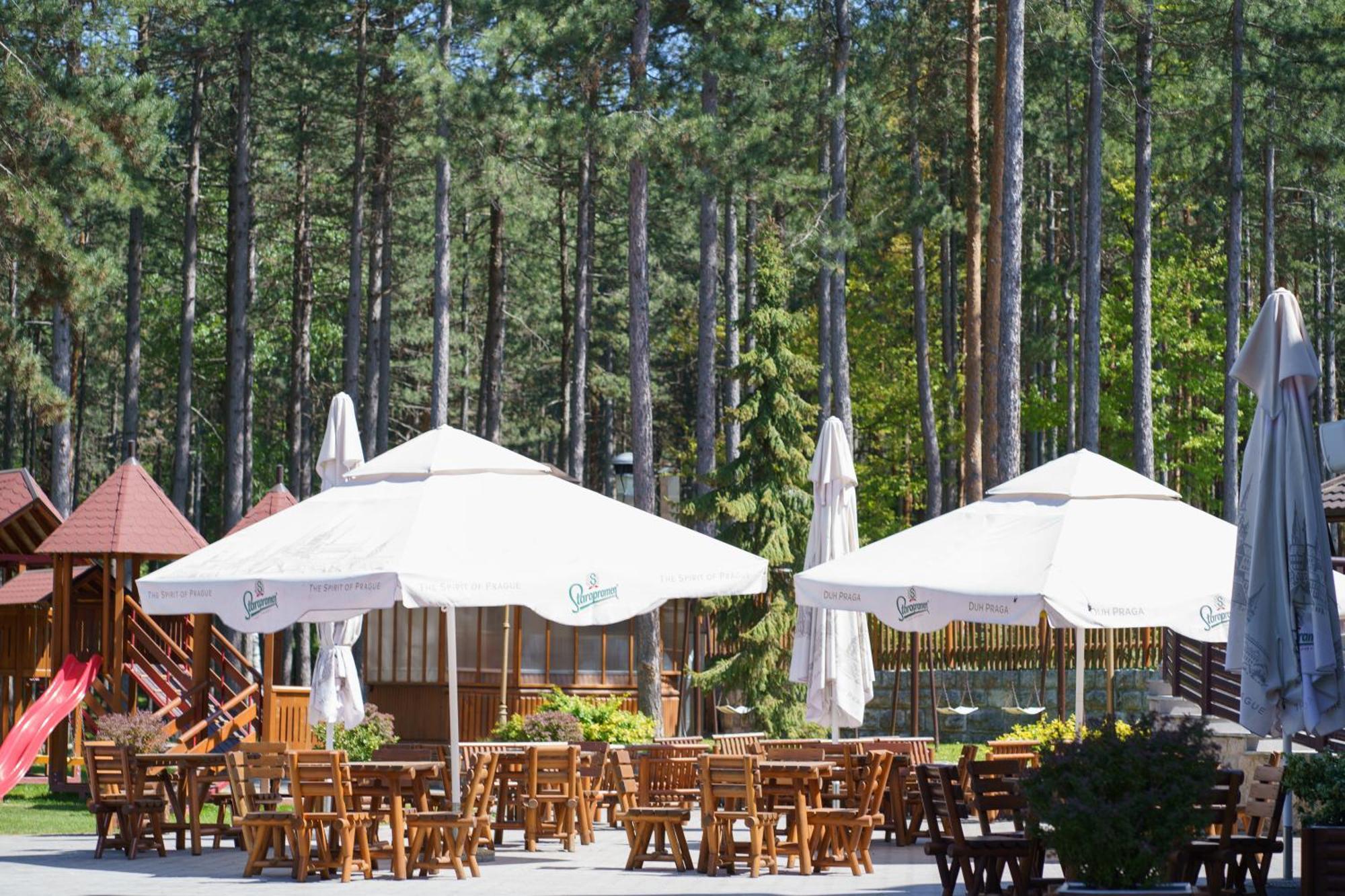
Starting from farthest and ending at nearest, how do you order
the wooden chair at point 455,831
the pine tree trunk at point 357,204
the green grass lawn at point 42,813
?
the pine tree trunk at point 357,204, the green grass lawn at point 42,813, the wooden chair at point 455,831

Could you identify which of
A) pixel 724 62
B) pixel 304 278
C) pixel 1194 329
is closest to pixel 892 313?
pixel 1194 329

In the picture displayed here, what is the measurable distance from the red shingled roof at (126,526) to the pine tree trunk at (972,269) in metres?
14.0

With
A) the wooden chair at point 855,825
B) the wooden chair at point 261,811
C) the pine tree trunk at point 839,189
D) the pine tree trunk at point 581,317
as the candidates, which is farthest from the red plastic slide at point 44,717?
the pine tree trunk at point 581,317

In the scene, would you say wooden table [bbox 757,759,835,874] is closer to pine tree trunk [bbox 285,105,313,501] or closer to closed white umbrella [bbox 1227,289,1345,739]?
closed white umbrella [bbox 1227,289,1345,739]

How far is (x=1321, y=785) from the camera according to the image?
30.6ft

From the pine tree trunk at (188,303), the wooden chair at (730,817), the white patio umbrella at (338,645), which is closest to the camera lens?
the wooden chair at (730,817)

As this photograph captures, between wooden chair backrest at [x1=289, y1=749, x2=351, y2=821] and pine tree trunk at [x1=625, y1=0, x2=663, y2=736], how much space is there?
1156cm

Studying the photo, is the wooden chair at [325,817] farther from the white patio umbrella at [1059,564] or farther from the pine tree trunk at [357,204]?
the pine tree trunk at [357,204]

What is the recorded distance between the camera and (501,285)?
129ft

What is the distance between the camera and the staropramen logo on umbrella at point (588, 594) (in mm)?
11562

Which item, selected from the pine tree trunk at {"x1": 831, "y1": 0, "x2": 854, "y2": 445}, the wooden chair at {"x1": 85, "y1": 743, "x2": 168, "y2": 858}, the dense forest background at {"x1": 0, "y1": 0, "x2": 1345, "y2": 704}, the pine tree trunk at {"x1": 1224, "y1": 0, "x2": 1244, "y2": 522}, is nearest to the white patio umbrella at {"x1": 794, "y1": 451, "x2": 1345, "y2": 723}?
the wooden chair at {"x1": 85, "y1": 743, "x2": 168, "y2": 858}

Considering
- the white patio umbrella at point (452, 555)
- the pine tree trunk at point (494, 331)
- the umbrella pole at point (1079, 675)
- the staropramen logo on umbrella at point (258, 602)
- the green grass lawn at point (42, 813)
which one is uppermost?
the pine tree trunk at point (494, 331)

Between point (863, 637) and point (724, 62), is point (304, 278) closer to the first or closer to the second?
point (724, 62)

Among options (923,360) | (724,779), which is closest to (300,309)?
(923,360)
